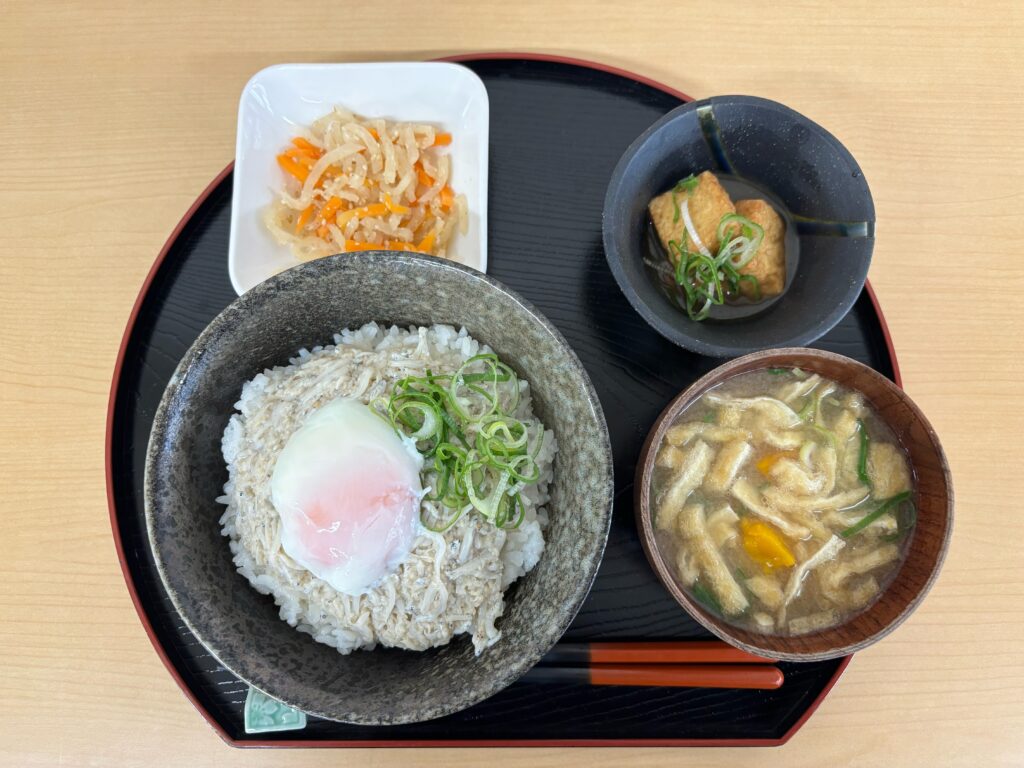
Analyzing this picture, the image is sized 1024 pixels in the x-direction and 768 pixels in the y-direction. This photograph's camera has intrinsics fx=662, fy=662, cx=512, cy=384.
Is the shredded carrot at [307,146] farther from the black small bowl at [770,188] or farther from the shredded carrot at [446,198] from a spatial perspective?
the black small bowl at [770,188]

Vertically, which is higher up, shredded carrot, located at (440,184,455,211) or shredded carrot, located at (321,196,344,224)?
shredded carrot, located at (440,184,455,211)

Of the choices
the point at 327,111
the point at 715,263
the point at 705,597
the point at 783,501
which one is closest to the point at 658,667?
the point at 705,597

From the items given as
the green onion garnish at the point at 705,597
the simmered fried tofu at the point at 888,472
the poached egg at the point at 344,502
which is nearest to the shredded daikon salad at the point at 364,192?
the poached egg at the point at 344,502

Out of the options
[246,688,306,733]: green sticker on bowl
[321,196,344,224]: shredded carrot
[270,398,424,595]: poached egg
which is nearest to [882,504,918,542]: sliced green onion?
[270,398,424,595]: poached egg

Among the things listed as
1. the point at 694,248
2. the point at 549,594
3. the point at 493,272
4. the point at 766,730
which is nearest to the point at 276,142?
the point at 493,272

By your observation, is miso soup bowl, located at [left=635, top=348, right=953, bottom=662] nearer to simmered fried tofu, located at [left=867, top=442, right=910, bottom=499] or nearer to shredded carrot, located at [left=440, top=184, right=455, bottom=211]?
simmered fried tofu, located at [left=867, top=442, right=910, bottom=499]
